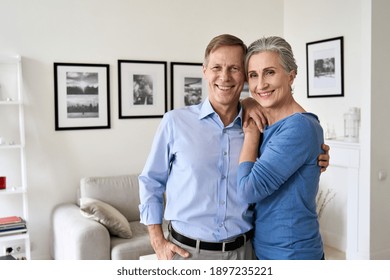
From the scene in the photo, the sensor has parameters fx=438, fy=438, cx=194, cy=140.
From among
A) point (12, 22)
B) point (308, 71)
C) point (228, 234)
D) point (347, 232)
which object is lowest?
point (347, 232)

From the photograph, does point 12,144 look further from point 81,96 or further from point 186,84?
point 186,84

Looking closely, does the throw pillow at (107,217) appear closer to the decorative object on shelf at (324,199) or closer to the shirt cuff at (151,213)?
the shirt cuff at (151,213)

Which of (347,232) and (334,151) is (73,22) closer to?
(334,151)

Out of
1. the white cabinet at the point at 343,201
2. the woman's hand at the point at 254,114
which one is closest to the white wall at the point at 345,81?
the white cabinet at the point at 343,201

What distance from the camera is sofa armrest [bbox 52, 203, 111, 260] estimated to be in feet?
11.0

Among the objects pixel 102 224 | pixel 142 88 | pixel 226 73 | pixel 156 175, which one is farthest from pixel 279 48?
pixel 142 88

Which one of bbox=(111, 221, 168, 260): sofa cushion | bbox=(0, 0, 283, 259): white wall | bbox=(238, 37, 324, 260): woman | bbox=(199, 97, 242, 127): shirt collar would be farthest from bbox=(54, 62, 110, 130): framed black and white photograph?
bbox=(238, 37, 324, 260): woman

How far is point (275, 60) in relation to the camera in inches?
59.6

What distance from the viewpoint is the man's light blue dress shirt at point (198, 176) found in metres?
1.62

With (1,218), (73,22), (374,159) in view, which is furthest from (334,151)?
(1,218)

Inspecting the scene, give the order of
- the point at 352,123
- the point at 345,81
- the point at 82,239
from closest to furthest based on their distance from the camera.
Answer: the point at 82,239 < the point at 352,123 < the point at 345,81

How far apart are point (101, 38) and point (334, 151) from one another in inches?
101

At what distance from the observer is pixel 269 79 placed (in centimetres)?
153

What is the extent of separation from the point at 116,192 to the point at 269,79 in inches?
113
